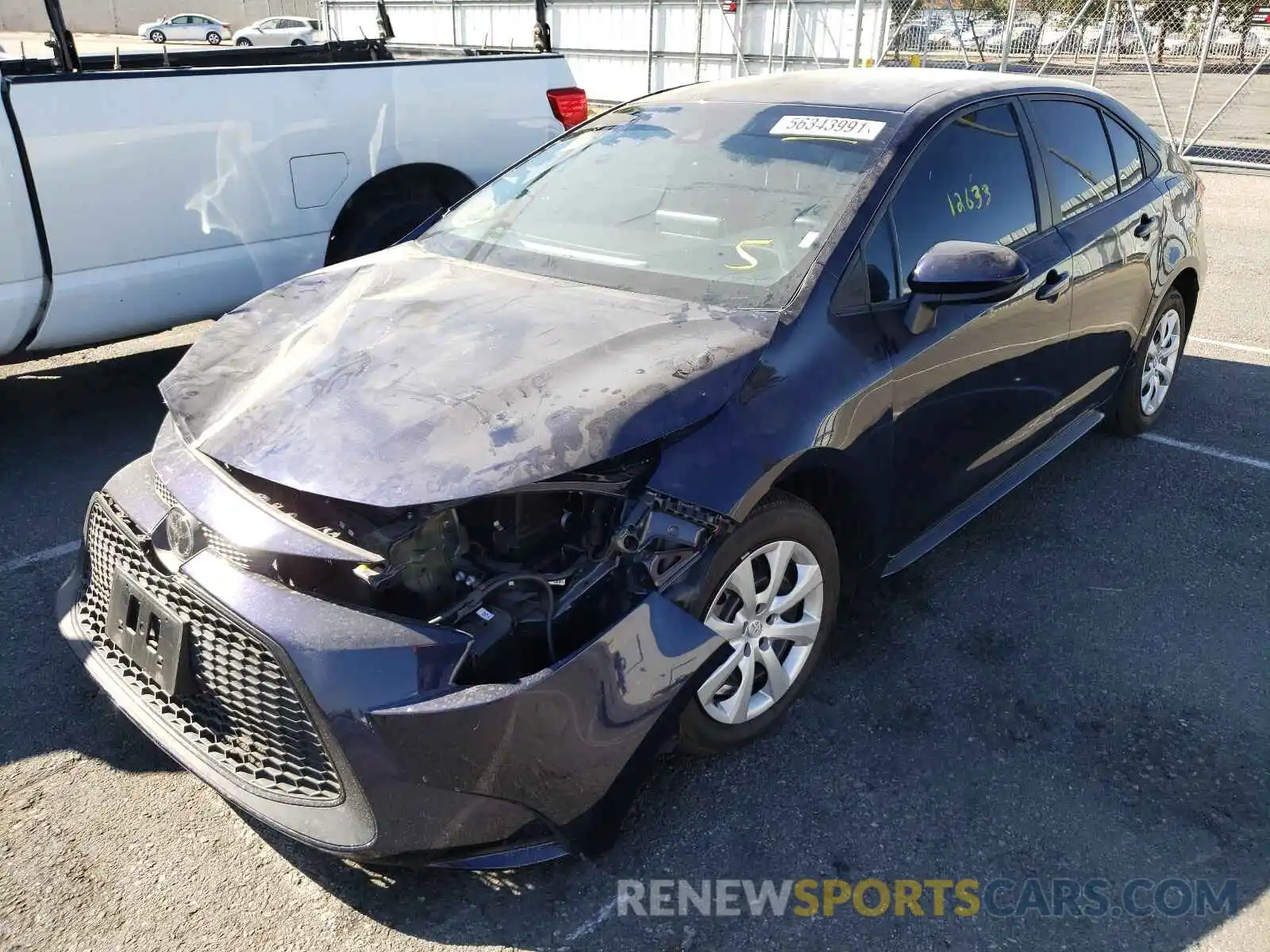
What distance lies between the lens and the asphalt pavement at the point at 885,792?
2.34 metres

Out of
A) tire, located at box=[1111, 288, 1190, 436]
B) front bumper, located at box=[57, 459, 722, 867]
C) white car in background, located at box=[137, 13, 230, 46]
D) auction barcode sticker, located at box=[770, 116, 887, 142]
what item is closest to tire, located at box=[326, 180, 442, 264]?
auction barcode sticker, located at box=[770, 116, 887, 142]

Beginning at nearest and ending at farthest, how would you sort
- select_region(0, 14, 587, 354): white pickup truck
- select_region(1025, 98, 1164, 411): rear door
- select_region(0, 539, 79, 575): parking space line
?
select_region(0, 539, 79, 575): parking space line → select_region(1025, 98, 1164, 411): rear door → select_region(0, 14, 587, 354): white pickup truck

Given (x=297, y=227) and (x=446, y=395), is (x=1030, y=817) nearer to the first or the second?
(x=446, y=395)

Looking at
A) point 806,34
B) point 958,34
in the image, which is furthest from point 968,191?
point 806,34

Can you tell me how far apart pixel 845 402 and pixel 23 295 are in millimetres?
3581

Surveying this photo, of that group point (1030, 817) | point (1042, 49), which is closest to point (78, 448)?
point (1030, 817)

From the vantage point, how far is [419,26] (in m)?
25.8

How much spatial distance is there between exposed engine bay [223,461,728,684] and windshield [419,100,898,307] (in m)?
0.83

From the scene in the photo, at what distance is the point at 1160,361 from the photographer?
4.97m

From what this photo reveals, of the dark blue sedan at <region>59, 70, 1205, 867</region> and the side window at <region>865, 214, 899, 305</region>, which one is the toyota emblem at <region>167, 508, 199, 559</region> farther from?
the side window at <region>865, 214, 899, 305</region>

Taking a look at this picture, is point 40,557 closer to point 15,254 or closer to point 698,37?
point 15,254

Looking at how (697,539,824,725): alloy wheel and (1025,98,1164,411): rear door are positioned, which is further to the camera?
(1025,98,1164,411): rear door

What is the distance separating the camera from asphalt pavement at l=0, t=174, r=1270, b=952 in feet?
7.68

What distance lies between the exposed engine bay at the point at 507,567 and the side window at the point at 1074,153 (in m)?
2.36
